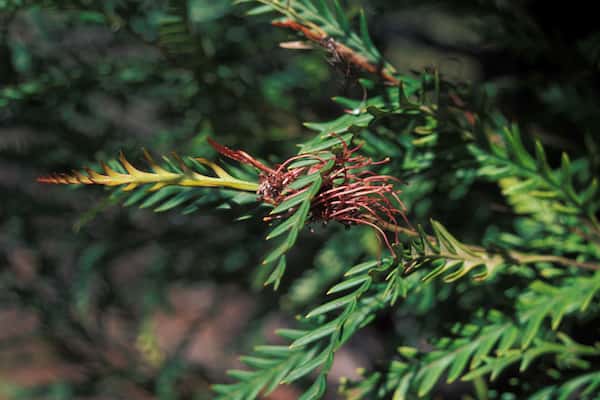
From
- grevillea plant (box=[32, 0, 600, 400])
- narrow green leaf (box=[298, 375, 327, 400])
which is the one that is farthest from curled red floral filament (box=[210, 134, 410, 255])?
narrow green leaf (box=[298, 375, 327, 400])

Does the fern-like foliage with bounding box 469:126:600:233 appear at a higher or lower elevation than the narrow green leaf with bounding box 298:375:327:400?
higher

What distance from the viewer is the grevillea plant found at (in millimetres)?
390

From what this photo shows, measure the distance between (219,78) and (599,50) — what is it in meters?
0.50

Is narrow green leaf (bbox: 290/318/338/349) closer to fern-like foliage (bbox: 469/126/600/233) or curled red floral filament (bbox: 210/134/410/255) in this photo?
curled red floral filament (bbox: 210/134/410/255)

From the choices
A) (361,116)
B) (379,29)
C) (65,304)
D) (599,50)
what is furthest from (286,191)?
(379,29)

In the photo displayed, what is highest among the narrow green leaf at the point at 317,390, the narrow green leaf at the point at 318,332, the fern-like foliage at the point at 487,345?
the narrow green leaf at the point at 318,332

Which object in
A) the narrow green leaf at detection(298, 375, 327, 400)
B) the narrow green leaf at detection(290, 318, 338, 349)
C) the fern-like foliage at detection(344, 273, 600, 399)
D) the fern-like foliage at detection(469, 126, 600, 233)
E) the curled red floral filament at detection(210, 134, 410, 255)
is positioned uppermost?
the curled red floral filament at detection(210, 134, 410, 255)

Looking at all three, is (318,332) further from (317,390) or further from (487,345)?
(487,345)

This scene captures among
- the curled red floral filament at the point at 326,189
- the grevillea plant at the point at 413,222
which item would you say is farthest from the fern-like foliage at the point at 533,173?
the curled red floral filament at the point at 326,189

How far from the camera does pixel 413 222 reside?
0.65 m

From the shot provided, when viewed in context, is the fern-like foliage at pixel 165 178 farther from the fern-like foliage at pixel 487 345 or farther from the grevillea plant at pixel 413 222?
the fern-like foliage at pixel 487 345

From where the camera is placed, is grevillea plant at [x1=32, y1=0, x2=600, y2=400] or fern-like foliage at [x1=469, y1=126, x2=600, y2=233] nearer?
grevillea plant at [x1=32, y1=0, x2=600, y2=400]

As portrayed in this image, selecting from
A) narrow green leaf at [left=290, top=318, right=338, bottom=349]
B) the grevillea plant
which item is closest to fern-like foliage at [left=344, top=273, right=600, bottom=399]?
the grevillea plant

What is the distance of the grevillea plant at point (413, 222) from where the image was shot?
0.39 metres
